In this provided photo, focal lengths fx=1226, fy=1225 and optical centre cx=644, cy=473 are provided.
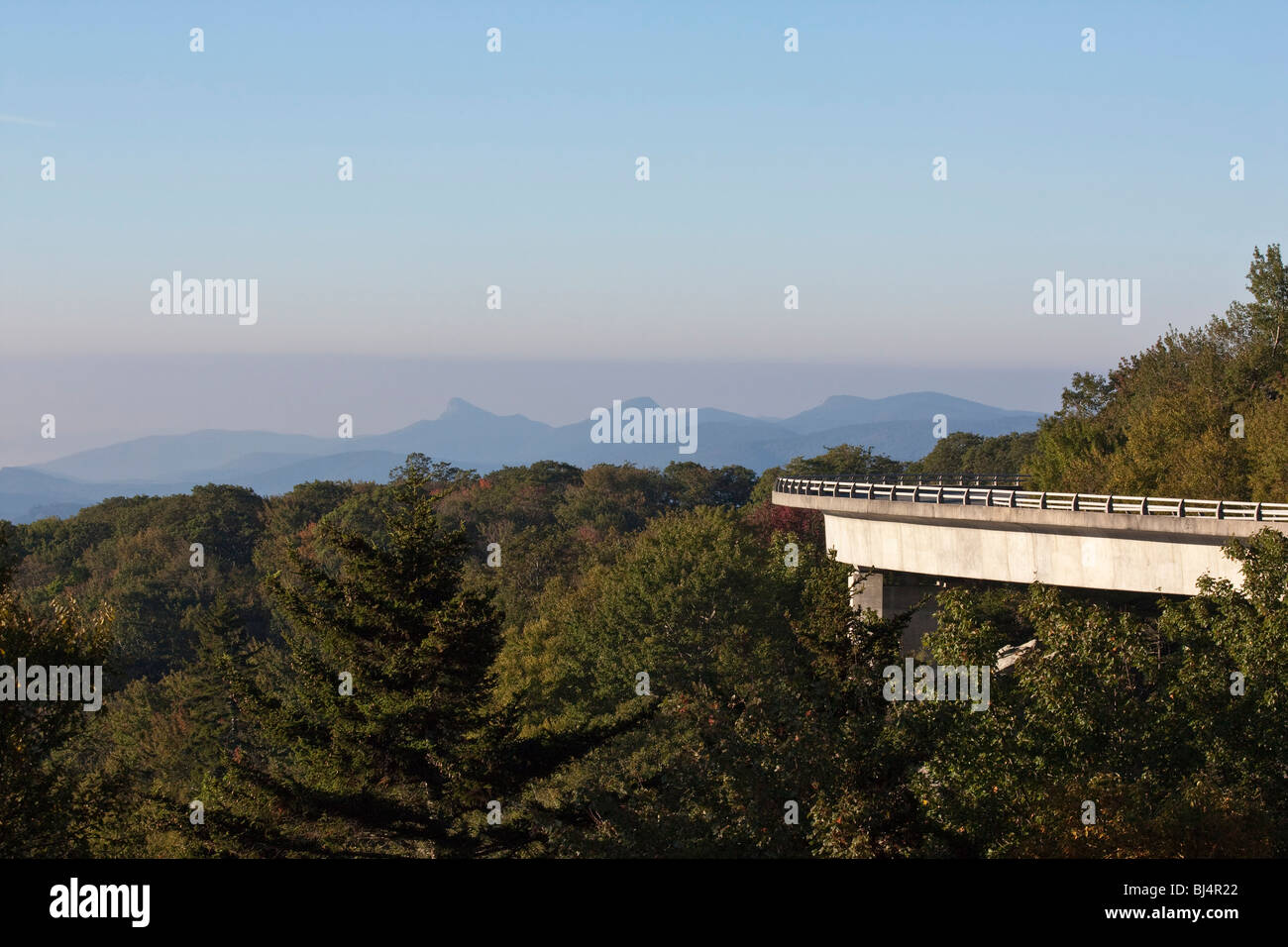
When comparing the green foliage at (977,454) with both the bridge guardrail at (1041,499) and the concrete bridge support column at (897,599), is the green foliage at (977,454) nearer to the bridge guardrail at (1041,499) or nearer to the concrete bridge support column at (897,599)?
the bridge guardrail at (1041,499)

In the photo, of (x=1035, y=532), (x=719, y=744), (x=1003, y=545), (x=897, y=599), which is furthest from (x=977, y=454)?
(x=719, y=744)

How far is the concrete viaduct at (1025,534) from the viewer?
3669cm

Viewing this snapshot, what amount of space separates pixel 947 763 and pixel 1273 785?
6017 mm

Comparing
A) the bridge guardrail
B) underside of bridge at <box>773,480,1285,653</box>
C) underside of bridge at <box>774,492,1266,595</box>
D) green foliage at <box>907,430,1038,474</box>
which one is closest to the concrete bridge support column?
underside of bridge at <box>773,480,1285,653</box>

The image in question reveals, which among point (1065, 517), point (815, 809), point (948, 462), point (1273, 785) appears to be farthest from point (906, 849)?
point (948, 462)

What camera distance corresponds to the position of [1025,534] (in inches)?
1692

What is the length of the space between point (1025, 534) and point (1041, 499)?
1.90 metres

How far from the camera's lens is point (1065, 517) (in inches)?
1585

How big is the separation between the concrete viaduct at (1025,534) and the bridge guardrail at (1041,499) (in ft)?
0.18

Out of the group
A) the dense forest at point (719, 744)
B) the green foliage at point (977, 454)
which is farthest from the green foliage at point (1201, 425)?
the green foliage at point (977, 454)

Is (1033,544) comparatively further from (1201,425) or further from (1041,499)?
(1201,425)

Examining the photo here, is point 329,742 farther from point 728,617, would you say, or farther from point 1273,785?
point 728,617

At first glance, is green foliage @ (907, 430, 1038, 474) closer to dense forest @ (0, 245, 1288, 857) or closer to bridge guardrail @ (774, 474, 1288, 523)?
bridge guardrail @ (774, 474, 1288, 523)
